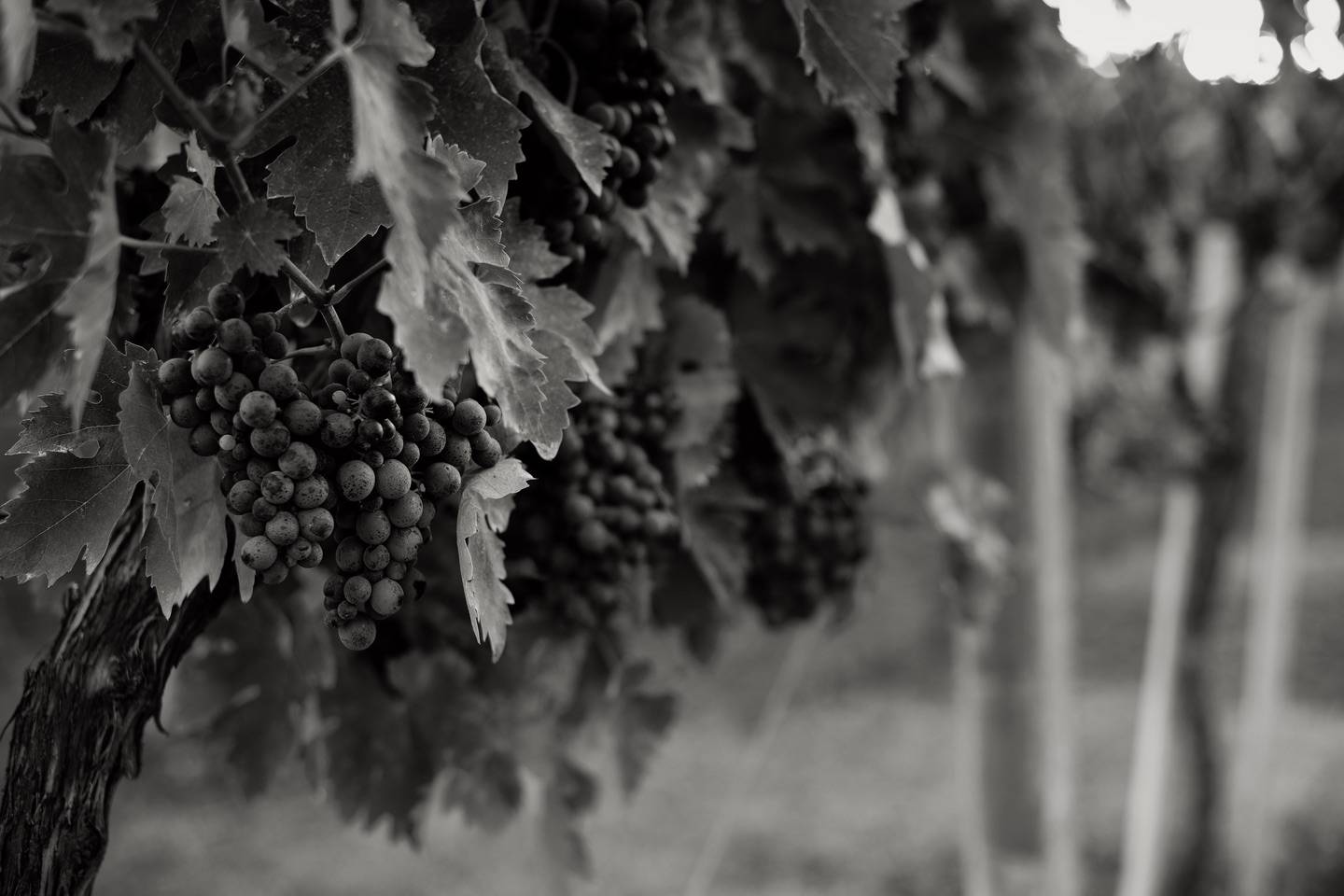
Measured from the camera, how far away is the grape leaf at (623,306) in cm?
98

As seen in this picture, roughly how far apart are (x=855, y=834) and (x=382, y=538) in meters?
6.03

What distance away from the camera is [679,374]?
3.68 ft

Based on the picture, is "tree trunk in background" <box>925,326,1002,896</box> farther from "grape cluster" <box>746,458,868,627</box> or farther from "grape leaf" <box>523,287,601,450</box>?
"grape leaf" <box>523,287,601,450</box>

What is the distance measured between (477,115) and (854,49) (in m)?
0.35

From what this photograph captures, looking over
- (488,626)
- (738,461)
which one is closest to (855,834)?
(738,461)

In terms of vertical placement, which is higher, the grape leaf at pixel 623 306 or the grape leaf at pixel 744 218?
the grape leaf at pixel 744 218

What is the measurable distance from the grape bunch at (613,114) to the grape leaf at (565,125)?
0.04 m

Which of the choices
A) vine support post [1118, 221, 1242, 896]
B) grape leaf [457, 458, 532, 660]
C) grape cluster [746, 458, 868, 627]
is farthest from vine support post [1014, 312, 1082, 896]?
grape leaf [457, 458, 532, 660]

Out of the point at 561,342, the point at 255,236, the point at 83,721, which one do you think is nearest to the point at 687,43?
the point at 561,342

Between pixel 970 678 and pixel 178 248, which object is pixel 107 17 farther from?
pixel 970 678

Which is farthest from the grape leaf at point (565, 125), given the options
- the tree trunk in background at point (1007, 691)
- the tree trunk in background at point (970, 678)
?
the tree trunk in background at point (1007, 691)

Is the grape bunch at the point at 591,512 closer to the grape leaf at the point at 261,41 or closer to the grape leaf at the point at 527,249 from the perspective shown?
the grape leaf at the point at 527,249

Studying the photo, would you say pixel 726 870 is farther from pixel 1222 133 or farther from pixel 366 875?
pixel 1222 133

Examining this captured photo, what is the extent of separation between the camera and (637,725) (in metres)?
1.34
